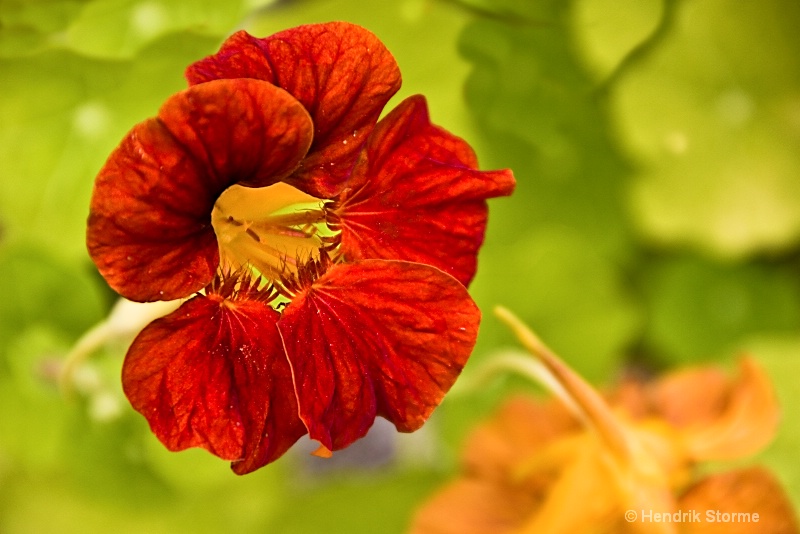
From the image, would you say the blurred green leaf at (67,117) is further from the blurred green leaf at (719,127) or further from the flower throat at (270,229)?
the blurred green leaf at (719,127)

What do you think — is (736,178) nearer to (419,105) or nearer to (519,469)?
(519,469)

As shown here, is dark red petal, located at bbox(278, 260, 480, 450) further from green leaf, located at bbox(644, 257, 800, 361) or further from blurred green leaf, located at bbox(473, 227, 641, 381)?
green leaf, located at bbox(644, 257, 800, 361)

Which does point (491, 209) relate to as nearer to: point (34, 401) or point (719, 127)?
point (719, 127)

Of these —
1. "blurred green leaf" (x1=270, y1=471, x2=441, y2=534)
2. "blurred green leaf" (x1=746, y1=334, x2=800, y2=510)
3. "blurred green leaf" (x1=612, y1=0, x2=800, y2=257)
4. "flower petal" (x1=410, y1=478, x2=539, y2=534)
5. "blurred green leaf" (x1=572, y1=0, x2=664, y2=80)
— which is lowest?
"blurred green leaf" (x1=270, y1=471, x2=441, y2=534)

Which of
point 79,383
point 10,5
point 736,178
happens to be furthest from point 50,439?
point 736,178

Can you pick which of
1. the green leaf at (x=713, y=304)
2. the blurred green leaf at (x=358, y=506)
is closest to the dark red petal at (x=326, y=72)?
the blurred green leaf at (x=358, y=506)

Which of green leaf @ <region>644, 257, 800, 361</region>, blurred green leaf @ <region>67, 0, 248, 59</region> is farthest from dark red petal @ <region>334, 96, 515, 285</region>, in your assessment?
green leaf @ <region>644, 257, 800, 361</region>
